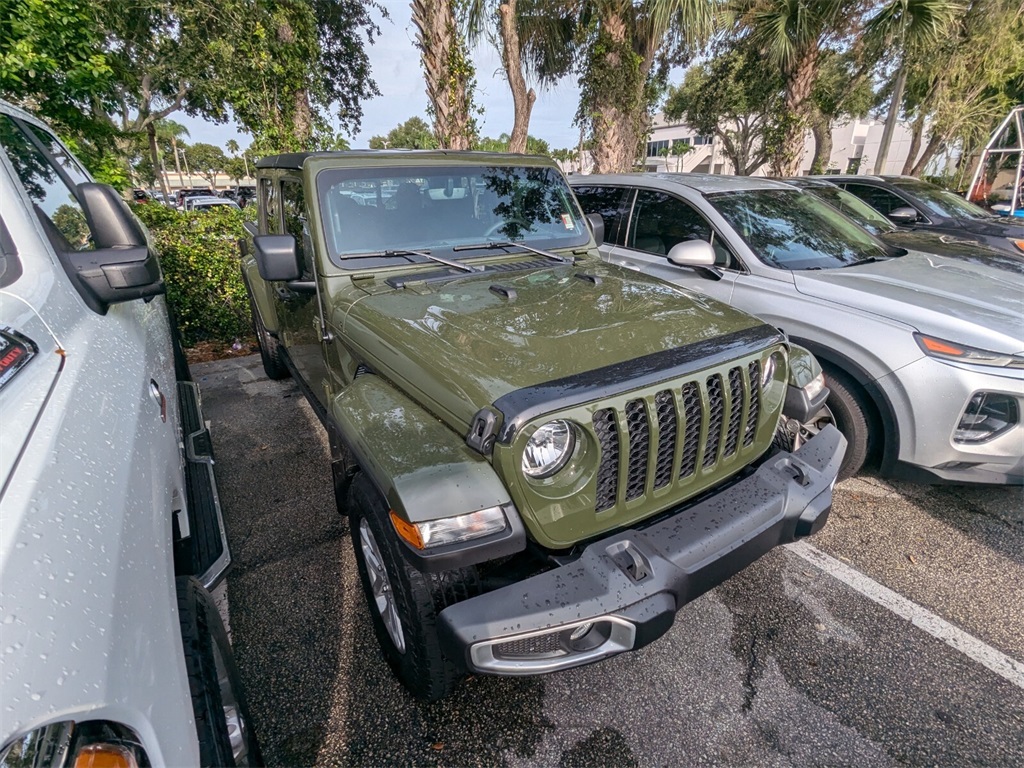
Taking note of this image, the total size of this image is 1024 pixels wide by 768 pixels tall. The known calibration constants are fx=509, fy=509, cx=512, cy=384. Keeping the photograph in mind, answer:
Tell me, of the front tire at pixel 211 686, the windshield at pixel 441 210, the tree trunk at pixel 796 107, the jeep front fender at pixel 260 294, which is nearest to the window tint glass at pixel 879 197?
the tree trunk at pixel 796 107

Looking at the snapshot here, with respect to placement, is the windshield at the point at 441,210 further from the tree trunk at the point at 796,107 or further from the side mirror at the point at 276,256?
the tree trunk at the point at 796,107

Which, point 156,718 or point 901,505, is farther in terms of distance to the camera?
point 901,505

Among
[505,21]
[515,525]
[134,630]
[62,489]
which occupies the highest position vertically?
[505,21]

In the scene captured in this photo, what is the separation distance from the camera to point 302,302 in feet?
10.2

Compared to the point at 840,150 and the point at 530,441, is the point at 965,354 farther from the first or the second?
the point at 840,150

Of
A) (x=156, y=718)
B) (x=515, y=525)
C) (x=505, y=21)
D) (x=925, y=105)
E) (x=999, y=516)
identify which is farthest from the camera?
(x=925, y=105)

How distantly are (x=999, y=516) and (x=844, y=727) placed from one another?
2.17m

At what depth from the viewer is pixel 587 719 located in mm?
1946

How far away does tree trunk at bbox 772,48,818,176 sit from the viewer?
33.0ft

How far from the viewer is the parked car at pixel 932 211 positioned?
645cm

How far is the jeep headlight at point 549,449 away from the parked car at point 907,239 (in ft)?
14.2

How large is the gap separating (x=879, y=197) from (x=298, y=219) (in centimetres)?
853

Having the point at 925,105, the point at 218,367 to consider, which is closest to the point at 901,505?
the point at 218,367

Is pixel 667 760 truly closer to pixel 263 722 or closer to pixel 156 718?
pixel 263 722
